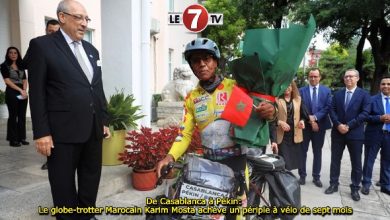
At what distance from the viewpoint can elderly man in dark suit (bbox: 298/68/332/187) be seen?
5609 mm

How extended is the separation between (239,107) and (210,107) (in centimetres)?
50

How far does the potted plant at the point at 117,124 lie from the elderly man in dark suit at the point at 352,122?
3.16 m

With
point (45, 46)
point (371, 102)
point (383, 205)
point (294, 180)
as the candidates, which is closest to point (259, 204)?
point (294, 180)

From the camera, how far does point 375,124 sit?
5.34 meters

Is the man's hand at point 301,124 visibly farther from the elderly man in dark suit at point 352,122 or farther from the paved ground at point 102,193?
the paved ground at point 102,193

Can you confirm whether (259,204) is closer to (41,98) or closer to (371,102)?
(41,98)

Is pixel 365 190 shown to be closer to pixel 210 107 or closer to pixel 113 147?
pixel 113 147

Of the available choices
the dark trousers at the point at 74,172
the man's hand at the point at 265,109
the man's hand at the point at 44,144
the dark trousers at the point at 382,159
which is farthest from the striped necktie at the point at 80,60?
the dark trousers at the point at 382,159

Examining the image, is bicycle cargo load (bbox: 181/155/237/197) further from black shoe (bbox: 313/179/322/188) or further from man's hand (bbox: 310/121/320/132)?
black shoe (bbox: 313/179/322/188)

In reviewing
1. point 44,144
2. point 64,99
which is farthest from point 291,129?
point 44,144

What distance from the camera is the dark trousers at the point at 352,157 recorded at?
16.9ft

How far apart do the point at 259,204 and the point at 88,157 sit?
1565 mm

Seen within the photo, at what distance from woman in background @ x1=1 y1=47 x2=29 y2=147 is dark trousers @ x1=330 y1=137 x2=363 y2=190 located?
5223mm

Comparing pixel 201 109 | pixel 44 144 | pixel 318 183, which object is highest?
pixel 201 109
